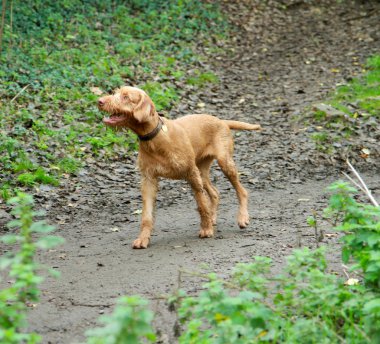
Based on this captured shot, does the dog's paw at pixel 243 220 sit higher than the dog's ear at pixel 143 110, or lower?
lower

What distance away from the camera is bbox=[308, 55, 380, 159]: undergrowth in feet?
35.7

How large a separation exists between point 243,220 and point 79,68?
21.1 ft

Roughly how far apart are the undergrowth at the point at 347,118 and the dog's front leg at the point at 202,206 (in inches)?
150

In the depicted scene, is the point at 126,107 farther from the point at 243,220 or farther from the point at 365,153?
the point at 365,153

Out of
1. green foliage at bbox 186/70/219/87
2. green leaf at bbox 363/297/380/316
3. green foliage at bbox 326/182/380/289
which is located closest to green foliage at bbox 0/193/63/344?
green leaf at bbox 363/297/380/316

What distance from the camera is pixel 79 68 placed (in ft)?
42.8

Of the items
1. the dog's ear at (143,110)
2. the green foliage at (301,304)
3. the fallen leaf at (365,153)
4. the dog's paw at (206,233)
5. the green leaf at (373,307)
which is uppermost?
the dog's ear at (143,110)

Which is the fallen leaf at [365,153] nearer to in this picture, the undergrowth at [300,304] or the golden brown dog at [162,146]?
the golden brown dog at [162,146]

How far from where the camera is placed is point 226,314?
3605 millimetres

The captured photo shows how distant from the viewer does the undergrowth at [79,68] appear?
10016mm

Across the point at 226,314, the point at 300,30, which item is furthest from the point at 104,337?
the point at 300,30

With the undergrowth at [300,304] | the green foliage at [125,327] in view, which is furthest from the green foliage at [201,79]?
the green foliage at [125,327]

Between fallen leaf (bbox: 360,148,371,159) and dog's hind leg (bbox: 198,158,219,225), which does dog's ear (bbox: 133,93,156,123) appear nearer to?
dog's hind leg (bbox: 198,158,219,225)

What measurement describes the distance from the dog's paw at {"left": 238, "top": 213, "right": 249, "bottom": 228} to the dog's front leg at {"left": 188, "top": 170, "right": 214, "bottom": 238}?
0.40 metres
